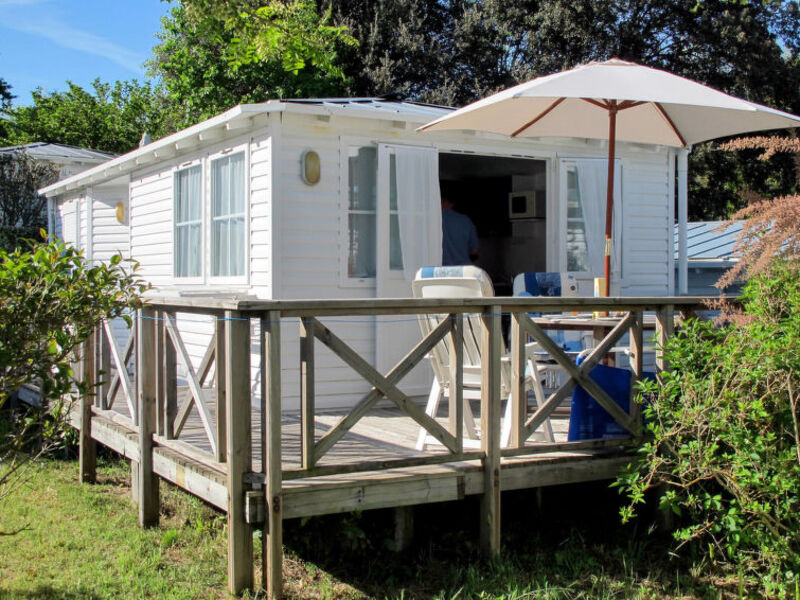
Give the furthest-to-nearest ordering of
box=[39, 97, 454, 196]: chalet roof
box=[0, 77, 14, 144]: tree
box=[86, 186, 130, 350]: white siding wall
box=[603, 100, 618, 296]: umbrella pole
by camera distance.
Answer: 1. box=[0, 77, 14, 144]: tree
2. box=[86, 186, 130, 350]: white siding wall
3. box=[39, 97, 454, 196]: chalet roof
4. box=[603, 100, 618, 296]: umbrella pole

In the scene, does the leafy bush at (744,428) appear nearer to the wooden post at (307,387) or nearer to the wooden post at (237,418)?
the wooden post at (307,387)

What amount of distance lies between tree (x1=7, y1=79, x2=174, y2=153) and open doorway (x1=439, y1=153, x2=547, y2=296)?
17.0m

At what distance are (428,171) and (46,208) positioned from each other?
933 cm

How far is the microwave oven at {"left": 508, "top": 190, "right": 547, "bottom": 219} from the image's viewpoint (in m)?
9.13

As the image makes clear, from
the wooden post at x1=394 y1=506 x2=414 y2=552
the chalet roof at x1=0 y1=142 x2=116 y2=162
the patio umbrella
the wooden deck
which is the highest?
the chalet roof at x1=0 y1=142 x2=116 y2=162

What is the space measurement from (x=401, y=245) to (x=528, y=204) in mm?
2760

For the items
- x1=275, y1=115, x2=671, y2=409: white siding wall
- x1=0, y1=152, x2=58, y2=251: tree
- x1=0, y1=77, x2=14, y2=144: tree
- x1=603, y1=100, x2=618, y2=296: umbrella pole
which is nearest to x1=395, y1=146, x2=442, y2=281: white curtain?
x1=275, y1=115, x2=671, y2=409: white siding wall

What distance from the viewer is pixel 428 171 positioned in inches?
274

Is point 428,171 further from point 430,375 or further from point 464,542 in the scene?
point 464,542

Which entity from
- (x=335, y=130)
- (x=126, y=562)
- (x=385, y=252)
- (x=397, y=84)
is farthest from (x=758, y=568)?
(x=397, y=84)

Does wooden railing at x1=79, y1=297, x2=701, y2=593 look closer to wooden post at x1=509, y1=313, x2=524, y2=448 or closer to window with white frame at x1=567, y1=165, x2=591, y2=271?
wooden post at x1=509, y1=313, x2=524, y2=448

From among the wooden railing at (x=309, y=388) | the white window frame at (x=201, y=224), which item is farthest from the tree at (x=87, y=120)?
the wooden railing at (x=309, y=388)

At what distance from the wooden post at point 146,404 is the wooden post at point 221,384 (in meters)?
0.93

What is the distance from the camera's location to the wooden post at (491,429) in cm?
436
